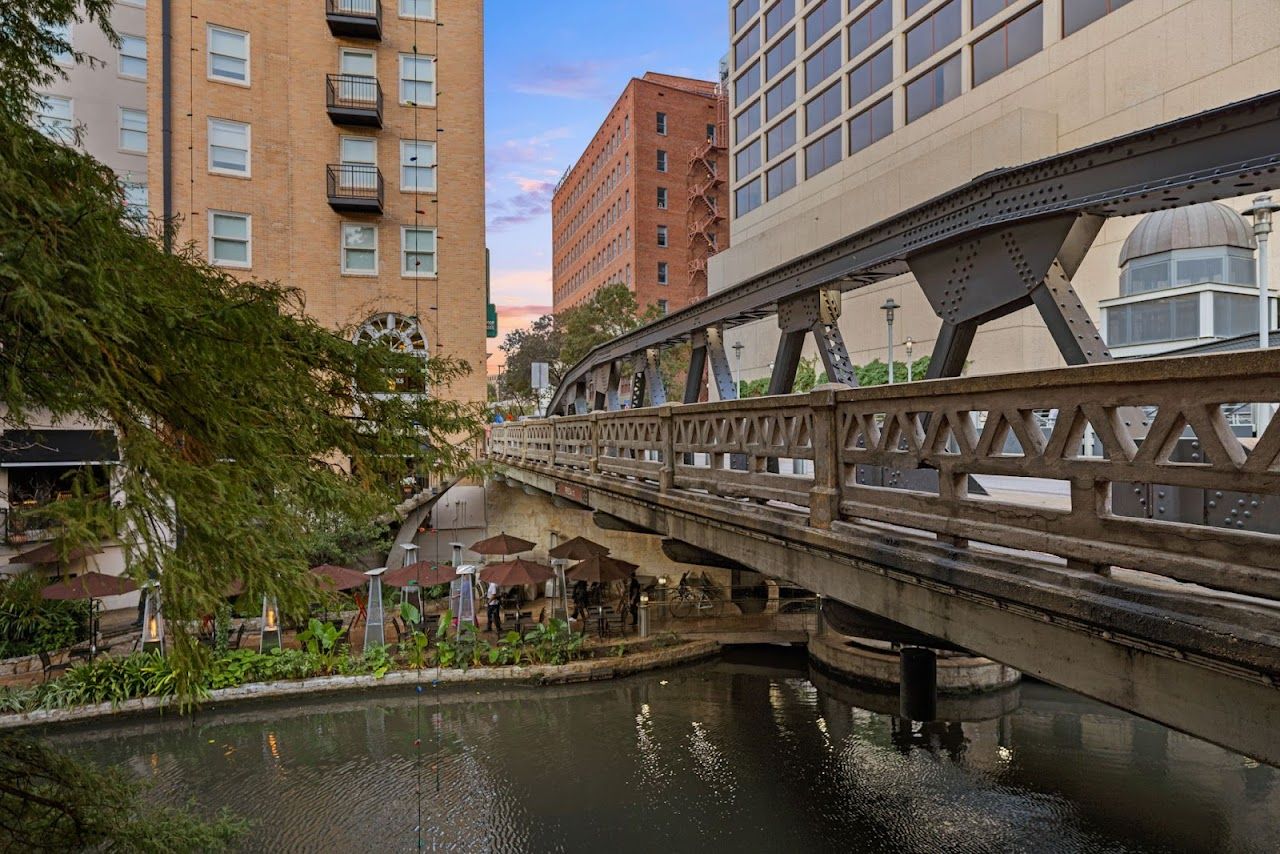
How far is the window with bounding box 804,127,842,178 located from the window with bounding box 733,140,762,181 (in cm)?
593

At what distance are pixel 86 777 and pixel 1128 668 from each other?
6338 mm

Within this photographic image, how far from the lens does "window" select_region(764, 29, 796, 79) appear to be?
145 feet

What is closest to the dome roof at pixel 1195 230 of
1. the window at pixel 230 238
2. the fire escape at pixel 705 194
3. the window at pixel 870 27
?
the window at pixel 870 27

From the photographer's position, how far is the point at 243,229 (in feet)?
77.3

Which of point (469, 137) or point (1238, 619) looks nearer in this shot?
point (1238, 619)

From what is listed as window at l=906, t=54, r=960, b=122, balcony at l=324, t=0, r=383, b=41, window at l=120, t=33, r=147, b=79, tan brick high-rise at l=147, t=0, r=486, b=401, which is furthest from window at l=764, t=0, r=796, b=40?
window at l=120, t=33, r=147, b=79

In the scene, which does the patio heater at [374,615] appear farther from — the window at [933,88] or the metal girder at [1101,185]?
the window at [933,88]

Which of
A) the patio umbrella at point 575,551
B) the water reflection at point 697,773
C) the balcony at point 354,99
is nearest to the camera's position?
the water reflection at point 697,773

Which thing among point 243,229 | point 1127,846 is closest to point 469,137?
point 243,229

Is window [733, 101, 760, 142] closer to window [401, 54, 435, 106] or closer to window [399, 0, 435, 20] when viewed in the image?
window [399, 0, 435, 20]

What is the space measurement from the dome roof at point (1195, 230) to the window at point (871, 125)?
48.1 feet

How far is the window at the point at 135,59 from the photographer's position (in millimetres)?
23344

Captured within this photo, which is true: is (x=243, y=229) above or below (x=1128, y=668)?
above

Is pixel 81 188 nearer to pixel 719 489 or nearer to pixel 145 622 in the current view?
pixel 719 489
